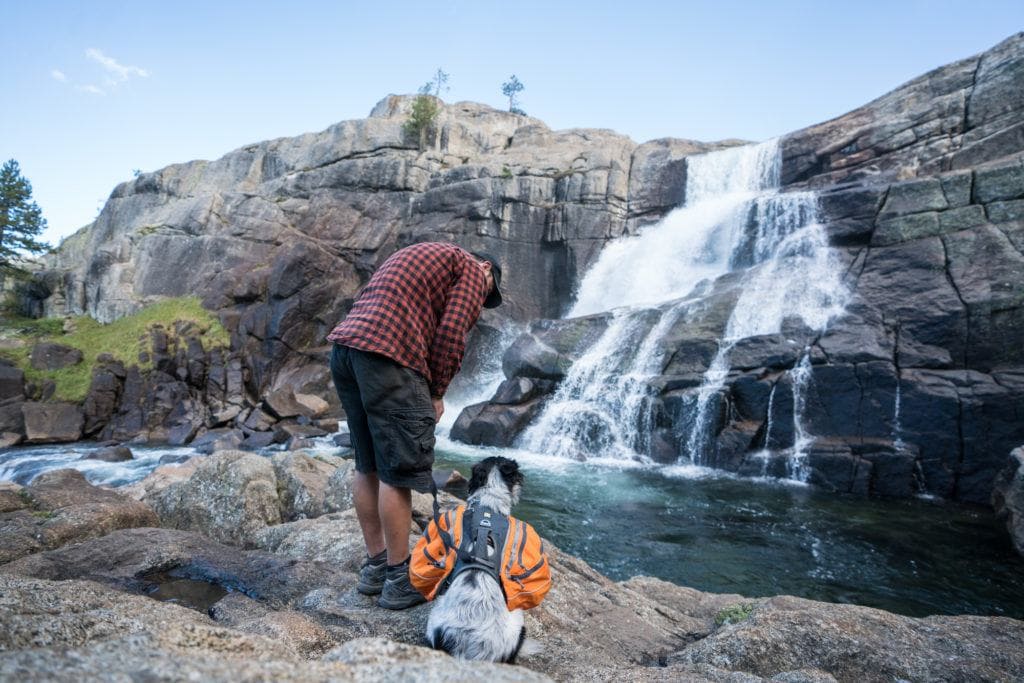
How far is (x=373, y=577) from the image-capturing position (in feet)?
11.1

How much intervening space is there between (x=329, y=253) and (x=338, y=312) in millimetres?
Result: 3430

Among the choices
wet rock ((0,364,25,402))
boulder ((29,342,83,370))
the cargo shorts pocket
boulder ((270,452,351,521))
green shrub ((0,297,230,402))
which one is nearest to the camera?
the cargo shorts pocket

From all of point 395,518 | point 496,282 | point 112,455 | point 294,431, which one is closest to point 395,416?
point 395,518

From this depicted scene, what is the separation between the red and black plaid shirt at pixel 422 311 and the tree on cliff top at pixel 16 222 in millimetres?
38934

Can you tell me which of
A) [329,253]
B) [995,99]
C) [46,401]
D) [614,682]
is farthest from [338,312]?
[995,99]

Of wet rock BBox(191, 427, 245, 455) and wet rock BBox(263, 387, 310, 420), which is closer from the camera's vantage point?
wet rock BBox(191, 427, 245, 455)

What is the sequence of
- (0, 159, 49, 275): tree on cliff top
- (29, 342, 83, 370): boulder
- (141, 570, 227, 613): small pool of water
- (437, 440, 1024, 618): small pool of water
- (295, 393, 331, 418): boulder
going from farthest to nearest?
(0, 159, 49, 275): tree on cliff top < (29, 342, 83, 370): boulder < (295, 393, 331, 418): boulder < (437, 440, 1024, 618): small pool of water < (141, 570, 227, 613): small pool of water

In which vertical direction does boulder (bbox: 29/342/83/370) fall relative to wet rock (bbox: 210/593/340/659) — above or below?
below

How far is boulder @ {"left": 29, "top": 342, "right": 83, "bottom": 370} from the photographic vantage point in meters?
20.2

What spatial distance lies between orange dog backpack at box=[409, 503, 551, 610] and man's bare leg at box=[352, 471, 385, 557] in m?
0.56

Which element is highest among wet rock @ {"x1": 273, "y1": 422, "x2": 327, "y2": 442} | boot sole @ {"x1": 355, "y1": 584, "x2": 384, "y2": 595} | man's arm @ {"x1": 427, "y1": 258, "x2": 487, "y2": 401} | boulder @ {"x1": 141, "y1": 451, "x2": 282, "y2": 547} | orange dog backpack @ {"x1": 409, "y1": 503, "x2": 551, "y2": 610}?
man's arm @ {"x1": 427, "y1": 258, "x2": 487, "y2": 401}

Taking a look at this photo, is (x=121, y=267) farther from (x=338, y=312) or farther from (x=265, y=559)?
(x=265, y=559)

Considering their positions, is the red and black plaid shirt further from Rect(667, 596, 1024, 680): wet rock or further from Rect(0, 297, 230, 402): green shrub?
Rect(0, 297, 230, 402): green shrub

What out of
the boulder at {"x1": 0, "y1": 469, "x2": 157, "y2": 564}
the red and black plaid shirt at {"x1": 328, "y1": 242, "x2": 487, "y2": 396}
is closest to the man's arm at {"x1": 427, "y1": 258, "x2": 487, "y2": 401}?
the red and black plaid shirt at {"x1": 328, "y1": 242, "x2": 487, "y2": 396}
